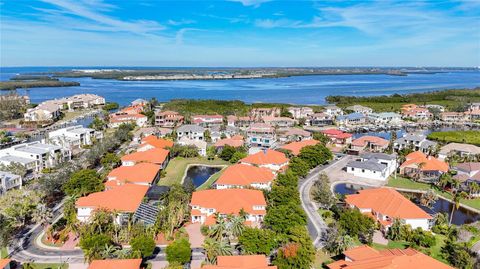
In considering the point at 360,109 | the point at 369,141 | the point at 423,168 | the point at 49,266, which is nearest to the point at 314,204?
the point at 423,168

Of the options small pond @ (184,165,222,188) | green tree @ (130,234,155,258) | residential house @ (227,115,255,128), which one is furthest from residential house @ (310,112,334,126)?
green tree @ (130,234,155,258)

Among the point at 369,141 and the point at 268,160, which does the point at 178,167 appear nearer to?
the point at 268,160

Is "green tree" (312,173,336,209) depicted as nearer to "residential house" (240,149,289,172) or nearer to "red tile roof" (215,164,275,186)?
"red tile roof" (215,164,275,186)

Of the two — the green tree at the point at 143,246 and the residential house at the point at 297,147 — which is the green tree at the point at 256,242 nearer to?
the green tree at the point at 143,246

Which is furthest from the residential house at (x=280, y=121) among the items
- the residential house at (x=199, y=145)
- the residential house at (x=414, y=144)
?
the residential house at (x=199, y=145)

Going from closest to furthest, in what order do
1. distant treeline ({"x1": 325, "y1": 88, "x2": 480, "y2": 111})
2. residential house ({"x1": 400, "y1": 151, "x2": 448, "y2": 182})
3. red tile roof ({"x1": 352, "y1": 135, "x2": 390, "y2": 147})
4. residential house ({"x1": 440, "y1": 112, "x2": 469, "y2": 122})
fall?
1. residential house ({"x1": 400, "y1": 151, "x2": 448, "y2": 182})
2. red tile roof ({"x1": 352, "y1": 135, "x2": 390, "y2": 147})
3. residential house ({"x1": 440, "y1": 112, "x2": 469, "y2": 122})
4. distant treeline ({"x1": 325, "y1": 88, "x2": 480, "y2": 111})

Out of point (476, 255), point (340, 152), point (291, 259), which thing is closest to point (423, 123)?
point (340, 152)

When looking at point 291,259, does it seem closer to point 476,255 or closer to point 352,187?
point 476,255

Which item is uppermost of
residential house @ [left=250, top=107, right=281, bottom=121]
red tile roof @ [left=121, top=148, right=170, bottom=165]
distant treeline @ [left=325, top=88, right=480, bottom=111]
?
distant treeline @ [left=325, top=88, right=480, bottom=111]
